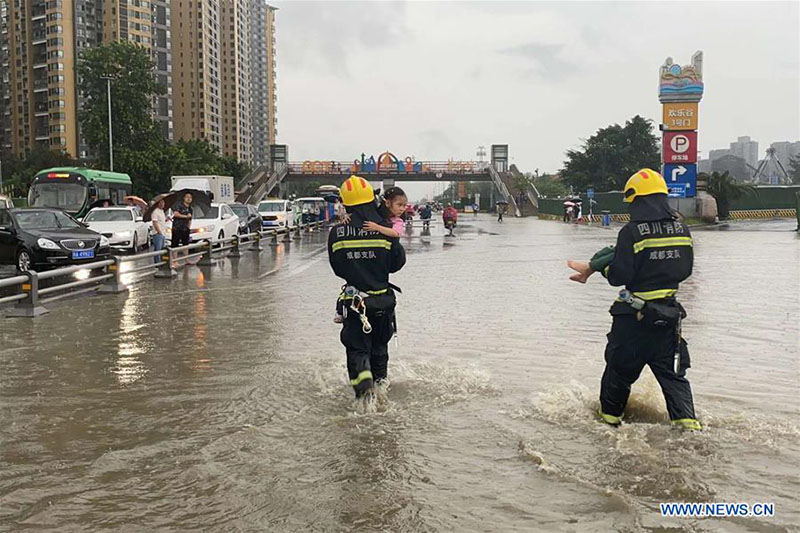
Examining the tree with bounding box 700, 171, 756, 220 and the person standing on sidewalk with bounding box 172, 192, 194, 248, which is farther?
the tree with bounding box 700, 171, 756, 220

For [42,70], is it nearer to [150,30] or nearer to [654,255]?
[150,30]

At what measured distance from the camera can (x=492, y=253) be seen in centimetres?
2278

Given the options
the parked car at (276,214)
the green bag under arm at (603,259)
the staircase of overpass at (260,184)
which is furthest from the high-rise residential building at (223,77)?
the green bag under arm at (603,259)

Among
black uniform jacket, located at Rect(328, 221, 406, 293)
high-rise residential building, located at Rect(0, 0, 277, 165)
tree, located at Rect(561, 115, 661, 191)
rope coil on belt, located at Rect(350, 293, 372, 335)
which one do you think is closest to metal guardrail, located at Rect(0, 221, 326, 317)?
black uniform jacket, located at Rect(328, 221, 406, 293)

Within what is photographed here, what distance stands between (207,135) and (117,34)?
21.7m

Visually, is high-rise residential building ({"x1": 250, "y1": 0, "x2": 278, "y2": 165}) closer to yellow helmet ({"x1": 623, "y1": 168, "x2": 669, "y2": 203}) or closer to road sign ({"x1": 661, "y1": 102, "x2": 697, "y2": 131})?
road sign ({"x1": 661, "y1": 102, "x2": 697, "y2": 131})

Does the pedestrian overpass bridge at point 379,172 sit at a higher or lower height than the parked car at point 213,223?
higher

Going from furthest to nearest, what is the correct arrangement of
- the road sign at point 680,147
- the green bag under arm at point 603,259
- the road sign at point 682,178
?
the road sign at point 682,178 → the road sign at point 680,147 → the green bag under arm at point 603,259

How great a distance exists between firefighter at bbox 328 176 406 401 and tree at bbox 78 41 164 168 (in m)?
65.5

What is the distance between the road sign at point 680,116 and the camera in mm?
43844

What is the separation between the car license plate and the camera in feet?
52.1

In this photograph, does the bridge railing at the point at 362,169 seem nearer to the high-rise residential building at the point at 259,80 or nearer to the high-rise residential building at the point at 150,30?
the high-rise residential building at the point at 150,30

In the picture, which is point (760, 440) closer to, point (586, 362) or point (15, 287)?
point (586, 362)

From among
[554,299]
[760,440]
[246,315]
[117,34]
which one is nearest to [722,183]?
[554,299]
